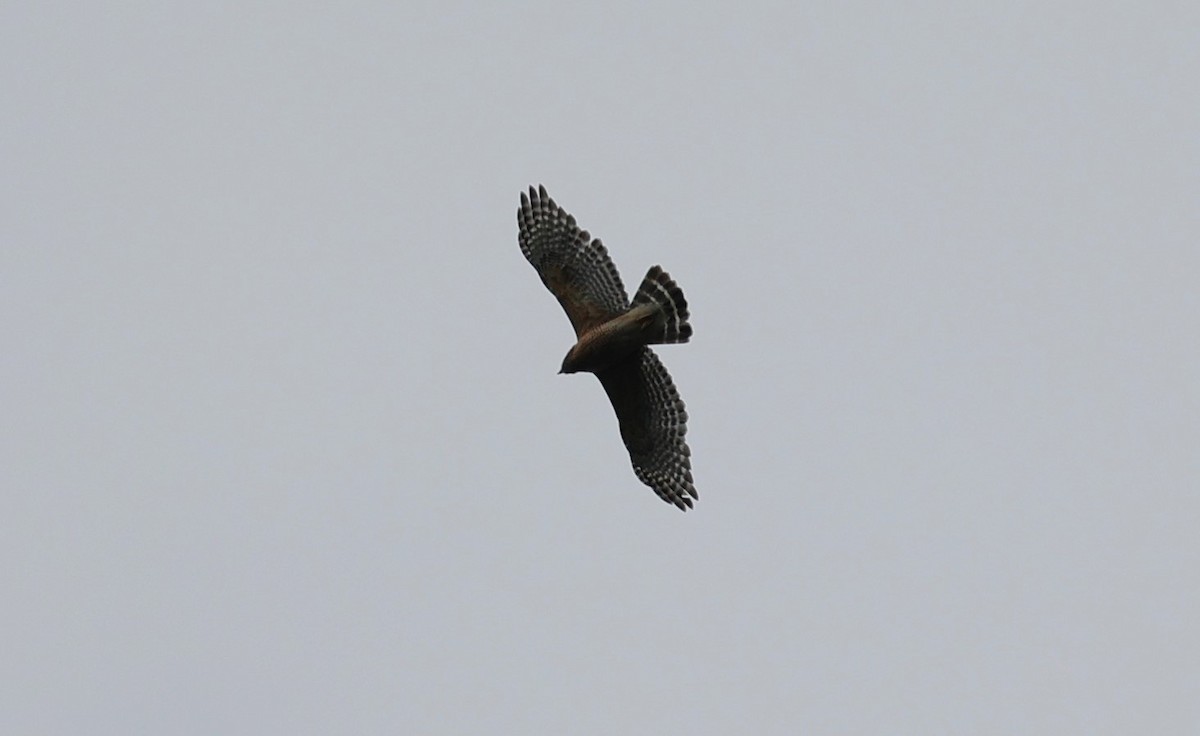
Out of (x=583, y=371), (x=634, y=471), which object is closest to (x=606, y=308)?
(x=583, y=371)

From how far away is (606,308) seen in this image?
23469 mm

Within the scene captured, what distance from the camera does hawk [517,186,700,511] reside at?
22.8 meters

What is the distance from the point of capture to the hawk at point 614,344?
74.7 ft

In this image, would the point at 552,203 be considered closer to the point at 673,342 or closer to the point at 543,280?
the point at 543,280

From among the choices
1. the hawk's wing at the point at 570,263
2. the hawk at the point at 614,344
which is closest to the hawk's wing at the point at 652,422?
the hawk at the point at 614,344

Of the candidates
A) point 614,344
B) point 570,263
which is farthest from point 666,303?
point 570,263

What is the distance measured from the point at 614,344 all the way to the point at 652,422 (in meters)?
1.83

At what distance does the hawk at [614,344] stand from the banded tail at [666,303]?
3 cm

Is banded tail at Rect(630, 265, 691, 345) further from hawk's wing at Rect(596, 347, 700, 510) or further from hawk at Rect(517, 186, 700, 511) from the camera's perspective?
hawk's wing at Rect(596, 347, 700, 510)

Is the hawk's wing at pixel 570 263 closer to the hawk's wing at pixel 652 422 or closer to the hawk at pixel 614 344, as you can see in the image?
the hawk at pixel 614 344

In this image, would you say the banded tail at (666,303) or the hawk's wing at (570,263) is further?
the hawk's wing at (570,263)

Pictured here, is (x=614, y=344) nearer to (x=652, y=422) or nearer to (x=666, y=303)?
(x=666, y=303)

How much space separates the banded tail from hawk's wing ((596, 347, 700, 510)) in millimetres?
986

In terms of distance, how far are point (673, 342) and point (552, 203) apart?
300 cm
